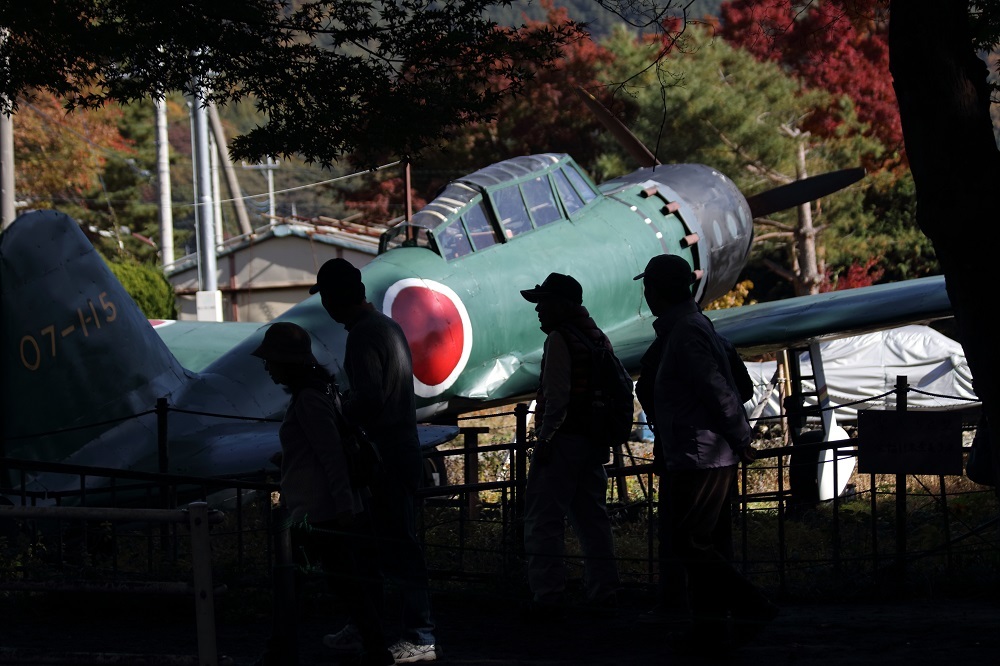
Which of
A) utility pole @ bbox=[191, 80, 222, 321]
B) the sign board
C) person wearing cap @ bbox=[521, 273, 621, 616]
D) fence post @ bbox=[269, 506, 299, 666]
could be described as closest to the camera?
fence post @ bbox=[269, 506, 299, 666]

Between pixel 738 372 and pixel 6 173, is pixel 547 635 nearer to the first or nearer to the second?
pixel 738 372

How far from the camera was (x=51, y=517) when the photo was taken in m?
4.21

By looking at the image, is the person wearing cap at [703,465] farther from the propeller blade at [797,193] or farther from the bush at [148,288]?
the bush at [148,288]

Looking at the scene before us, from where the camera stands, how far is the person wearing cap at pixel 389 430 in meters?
4.91

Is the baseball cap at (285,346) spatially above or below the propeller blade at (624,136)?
below

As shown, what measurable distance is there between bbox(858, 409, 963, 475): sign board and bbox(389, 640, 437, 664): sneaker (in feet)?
7.77

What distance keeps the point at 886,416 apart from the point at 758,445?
30.7 ft

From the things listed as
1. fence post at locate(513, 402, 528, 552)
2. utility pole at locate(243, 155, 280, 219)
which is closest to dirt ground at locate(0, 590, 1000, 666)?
fence post at locate(513, 402, 528, 552)

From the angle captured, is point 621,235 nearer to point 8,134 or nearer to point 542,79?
point 8,134

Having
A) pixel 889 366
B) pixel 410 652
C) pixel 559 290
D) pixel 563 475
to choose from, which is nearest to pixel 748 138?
pixel 889 366

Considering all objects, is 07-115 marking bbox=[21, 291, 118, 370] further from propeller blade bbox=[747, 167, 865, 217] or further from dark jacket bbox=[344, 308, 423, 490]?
propeller blade bbox=[747, 167, 865, 217]

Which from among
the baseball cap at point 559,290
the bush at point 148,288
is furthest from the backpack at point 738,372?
the bush at point 148,288

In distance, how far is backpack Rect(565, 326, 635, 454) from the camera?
5.64 m

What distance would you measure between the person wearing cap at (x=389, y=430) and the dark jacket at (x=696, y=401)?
42.9 inches
